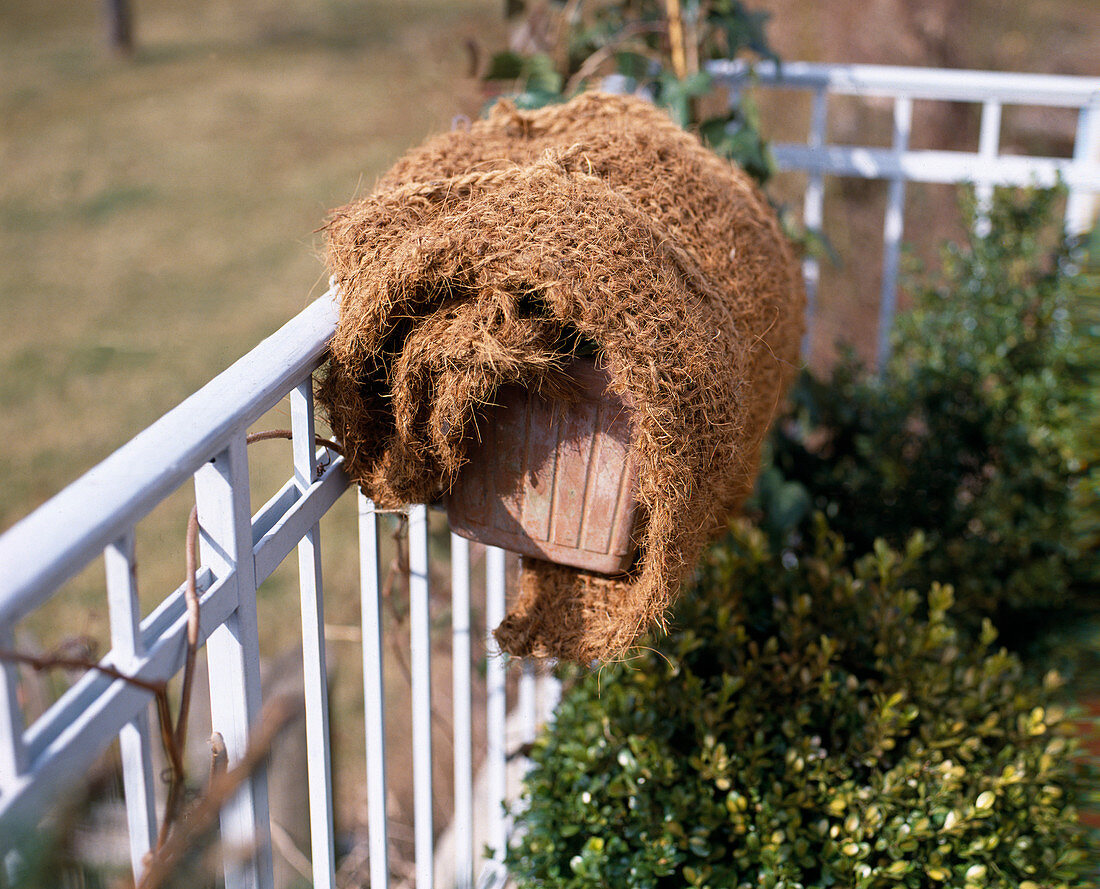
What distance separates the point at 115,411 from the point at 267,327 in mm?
1274

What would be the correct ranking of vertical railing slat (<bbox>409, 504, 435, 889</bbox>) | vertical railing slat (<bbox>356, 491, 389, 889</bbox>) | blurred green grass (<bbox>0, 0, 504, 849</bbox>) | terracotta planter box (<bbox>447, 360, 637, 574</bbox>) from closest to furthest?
terracotta planter box (<bbox>447, 360, 637, 574</bbox>) → vertical railing slat (<bbox>356, 491, 389, 889</bbox>) → vertical railing slat (<bbox>409, 504, 435, 889</bbox>) → blurred green grass (<bbox>0, 0, 504, 849</bbox>)

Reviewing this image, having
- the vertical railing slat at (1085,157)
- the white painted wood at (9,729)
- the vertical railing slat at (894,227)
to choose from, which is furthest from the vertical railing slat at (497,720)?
the vertical railing slat at (1085,157)

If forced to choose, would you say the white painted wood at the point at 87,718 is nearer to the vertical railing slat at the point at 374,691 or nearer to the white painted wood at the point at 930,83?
the vertical railing slat at the point at 374,691

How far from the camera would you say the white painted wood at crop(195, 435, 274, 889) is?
2.84ft

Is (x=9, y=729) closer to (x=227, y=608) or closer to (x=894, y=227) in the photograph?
(x=227, y=608)

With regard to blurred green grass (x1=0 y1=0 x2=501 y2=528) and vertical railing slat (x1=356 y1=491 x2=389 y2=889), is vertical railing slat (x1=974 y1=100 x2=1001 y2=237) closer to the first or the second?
blurred green grass (x1=0 y1=0 x2=501 y2=528)

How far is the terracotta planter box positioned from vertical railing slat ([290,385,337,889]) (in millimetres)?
186

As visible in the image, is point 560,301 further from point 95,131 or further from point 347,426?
point 95,131

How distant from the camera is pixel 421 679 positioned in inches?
54.7

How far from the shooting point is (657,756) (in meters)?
1.44

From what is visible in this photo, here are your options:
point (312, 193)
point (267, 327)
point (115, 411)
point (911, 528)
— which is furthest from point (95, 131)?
point (911, 528)

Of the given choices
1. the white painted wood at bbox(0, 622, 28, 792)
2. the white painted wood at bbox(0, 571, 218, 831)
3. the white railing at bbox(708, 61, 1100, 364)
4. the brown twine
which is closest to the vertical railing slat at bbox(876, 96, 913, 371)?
the white railing at bbox(708, 61, 1100, 364)

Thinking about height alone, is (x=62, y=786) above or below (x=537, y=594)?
above

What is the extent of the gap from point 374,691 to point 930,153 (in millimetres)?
2340
